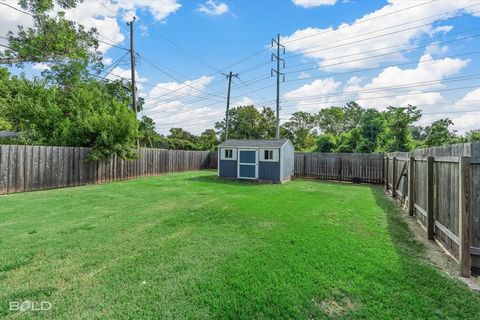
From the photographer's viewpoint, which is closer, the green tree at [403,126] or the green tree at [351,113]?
the green tree at [403,126]

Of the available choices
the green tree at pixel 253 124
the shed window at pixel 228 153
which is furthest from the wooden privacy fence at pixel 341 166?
the green tree at pixel 253 124

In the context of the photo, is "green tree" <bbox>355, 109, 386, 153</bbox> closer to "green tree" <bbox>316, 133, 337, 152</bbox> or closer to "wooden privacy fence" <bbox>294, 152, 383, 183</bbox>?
"green tree" <bbox>316, 133, 337, 152</bbox>

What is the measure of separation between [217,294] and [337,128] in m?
38.8

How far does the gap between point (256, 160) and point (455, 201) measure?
10781mm

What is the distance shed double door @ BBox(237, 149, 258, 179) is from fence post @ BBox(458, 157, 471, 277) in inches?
432

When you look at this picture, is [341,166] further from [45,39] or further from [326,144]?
[45,39]

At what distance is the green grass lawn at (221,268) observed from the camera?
244 centimetres

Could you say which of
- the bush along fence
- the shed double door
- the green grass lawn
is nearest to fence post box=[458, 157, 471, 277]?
the bush along fence

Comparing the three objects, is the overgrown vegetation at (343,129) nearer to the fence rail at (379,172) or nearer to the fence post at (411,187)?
the fence rail at (379,172)

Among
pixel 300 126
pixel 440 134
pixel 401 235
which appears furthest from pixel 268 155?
pixel 300 126

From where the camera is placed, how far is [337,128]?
3828 centimetres

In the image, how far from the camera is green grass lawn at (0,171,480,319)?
2438 millimetres

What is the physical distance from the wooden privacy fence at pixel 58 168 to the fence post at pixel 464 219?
12.3 m

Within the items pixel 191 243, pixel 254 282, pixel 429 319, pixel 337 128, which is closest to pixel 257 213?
pixel 191 243
